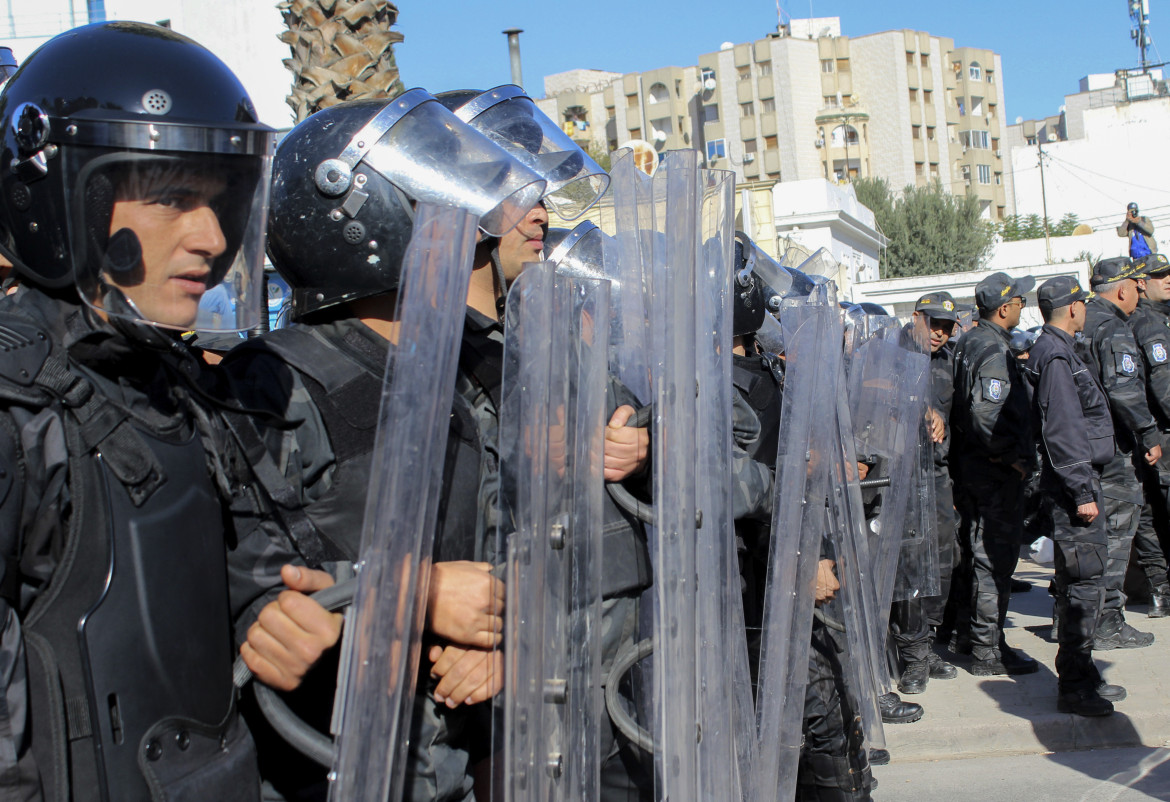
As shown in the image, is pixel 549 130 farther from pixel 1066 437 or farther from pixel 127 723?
pixel 1066 437

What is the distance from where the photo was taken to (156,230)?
1578 millimetres

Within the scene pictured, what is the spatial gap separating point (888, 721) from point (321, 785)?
174 inches

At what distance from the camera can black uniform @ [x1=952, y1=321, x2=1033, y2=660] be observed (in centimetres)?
613

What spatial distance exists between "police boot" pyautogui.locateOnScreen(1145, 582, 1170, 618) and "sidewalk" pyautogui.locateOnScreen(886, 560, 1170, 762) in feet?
2.80

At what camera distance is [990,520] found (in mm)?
6277

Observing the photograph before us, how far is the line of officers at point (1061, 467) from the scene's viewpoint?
5344 millimetres

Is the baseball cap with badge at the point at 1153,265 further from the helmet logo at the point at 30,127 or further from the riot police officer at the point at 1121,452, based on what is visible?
the helmet logo at the point at 30,127

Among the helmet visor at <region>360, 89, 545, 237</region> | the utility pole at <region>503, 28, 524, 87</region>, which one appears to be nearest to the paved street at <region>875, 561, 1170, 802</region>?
the helmet visor at <region>360, 89, 545, 237</region>

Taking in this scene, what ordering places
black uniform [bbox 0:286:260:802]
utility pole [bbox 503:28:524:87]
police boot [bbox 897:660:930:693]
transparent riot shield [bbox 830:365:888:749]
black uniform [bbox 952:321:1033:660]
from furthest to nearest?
utility pole [bbox 503:28:524:87], black uniform [bbox 952:321:1033:660], police boot [bbox 897:660:930:693], transparent riot shield [bbox 830:365:888:749], black uniform [bbox 0:286:260:802]

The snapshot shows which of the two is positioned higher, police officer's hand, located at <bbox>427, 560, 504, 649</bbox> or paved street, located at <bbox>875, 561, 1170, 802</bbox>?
police officer's hand, located at <bbox>427, 560, 504, 649</bbox>

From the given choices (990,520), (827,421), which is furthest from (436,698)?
(990,520)

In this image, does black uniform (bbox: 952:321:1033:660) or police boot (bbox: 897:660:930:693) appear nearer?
police boot (bbox: 897:660:930:693)

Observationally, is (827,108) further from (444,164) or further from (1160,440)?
(444,164)

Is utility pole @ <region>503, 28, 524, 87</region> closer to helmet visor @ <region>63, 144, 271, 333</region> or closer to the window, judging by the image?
helmet visor @ <region>63, 144, 271, 333</region>
